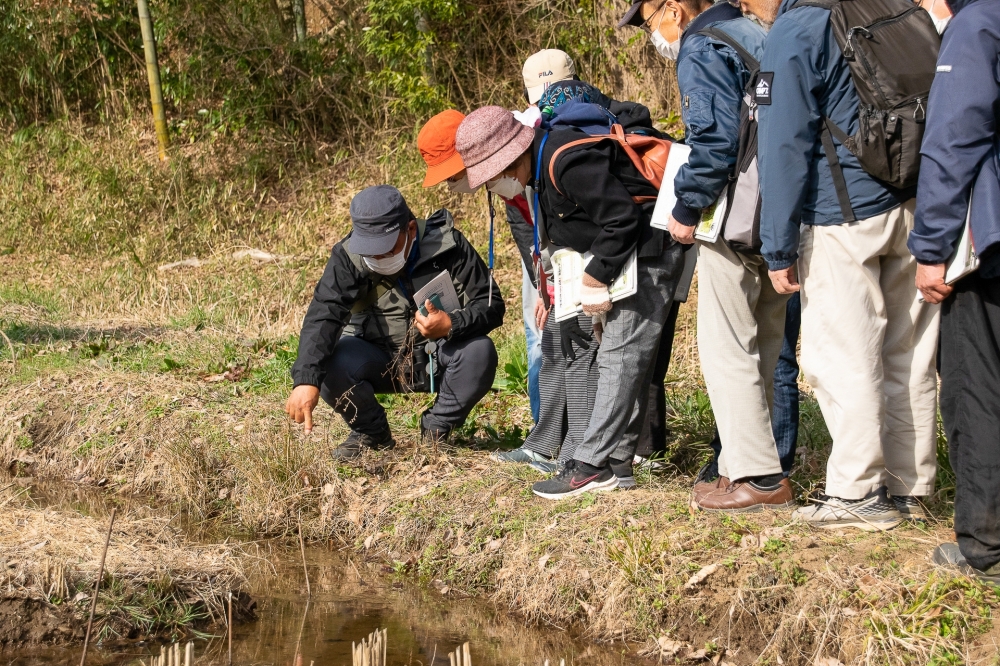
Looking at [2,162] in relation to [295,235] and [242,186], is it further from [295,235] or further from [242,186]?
[295,235]

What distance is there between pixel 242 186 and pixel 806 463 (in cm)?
875

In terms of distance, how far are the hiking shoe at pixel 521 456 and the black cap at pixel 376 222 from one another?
1.15m

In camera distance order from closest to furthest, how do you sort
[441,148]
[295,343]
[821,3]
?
[821,3], [441,148], [295,343]

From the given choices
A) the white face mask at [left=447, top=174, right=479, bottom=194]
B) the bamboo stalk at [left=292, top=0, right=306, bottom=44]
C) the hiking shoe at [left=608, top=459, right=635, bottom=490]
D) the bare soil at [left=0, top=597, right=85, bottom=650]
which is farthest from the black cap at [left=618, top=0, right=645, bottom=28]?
the bamboo stalk at [left=292, top=0, right=306, bottom=44]

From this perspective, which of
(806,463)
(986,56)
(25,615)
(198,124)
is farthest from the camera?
(198,124)

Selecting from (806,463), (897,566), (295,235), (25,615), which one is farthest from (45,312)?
(897,566)

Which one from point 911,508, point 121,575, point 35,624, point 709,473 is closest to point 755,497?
point 709,473

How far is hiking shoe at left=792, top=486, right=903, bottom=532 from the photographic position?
379 centimetres

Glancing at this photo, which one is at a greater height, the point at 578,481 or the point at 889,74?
the point at 889,74

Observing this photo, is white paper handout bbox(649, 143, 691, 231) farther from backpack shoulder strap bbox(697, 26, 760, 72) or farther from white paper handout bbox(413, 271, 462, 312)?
white paper handout bbox(413, 271, 462, 312)

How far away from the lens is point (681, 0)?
402cm

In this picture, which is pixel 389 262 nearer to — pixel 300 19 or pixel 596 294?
pixel 596 294

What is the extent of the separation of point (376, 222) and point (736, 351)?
180cm

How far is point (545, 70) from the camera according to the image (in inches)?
212
